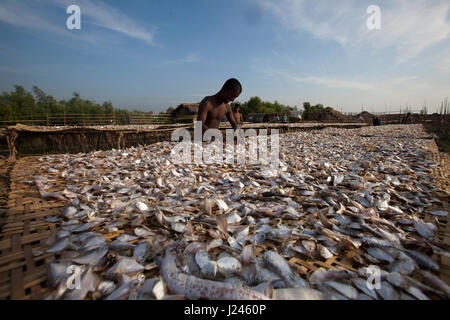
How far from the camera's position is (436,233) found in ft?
4.45

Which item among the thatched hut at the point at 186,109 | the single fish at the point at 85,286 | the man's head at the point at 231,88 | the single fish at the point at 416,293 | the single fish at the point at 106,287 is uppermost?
the thatched hut at the point at 186,109

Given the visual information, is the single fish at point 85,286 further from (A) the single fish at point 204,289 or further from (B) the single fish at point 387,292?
(B) the single fish at point 387,292

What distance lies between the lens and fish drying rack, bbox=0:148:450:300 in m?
0.85

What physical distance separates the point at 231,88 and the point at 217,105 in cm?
57

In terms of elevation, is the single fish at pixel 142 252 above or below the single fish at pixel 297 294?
above

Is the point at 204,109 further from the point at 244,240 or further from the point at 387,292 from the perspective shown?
the point at 387,292

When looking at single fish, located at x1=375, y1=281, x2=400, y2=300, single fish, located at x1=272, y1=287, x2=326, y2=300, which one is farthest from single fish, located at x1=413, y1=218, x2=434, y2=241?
single fish, located at x1=272, y1=287, x2=326, y2=300

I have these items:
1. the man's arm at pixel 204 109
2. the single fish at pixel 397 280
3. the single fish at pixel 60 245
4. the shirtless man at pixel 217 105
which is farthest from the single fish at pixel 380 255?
the man's arm at pixel 204 109

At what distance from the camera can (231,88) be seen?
3920mm

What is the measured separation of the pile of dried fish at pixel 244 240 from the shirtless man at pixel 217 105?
2.32 meters

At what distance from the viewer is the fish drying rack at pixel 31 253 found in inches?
Answer: 33.7

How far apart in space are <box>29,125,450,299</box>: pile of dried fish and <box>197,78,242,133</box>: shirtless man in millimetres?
2324

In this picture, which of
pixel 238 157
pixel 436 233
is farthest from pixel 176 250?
pixel 238 157

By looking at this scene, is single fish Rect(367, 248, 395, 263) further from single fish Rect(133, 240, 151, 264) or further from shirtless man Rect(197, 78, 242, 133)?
shirtless man Rect(197, 78, 242, 133)
